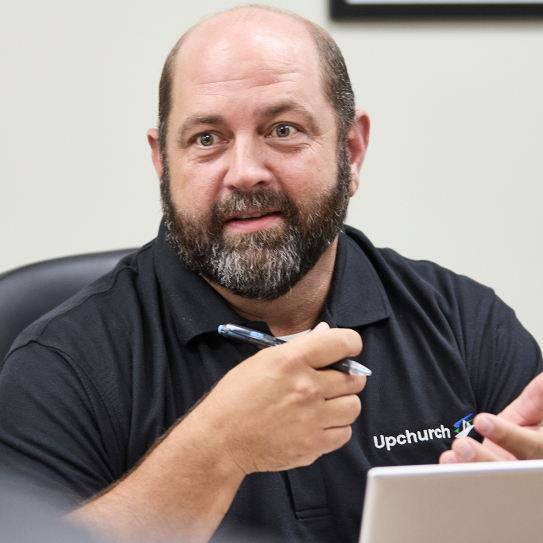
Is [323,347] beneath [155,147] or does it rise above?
beneath

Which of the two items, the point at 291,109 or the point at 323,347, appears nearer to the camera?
the point at 323,347

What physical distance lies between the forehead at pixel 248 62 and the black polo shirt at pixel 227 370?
297 mm

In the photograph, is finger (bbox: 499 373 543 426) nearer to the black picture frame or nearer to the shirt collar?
the shirt collar

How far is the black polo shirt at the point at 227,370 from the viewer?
38.9 inches

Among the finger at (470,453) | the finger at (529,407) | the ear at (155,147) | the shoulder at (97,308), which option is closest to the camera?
the finger at (470,453)

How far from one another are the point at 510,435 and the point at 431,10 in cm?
133

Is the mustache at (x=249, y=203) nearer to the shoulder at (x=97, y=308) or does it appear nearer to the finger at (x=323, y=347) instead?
the shoulder at (x=97, y=308)

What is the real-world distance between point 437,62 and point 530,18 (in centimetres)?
29

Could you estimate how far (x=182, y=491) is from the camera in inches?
33.8

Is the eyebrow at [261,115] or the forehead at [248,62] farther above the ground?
the forehead at [248,62]

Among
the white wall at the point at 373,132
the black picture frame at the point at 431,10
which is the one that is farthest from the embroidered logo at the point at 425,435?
the black picture frame at the point at 431,10

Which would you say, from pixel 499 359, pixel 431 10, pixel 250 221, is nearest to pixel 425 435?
pixel 499 359

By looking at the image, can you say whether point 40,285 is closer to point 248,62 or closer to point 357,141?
point 248,62

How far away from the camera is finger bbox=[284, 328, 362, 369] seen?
0.81 meters
